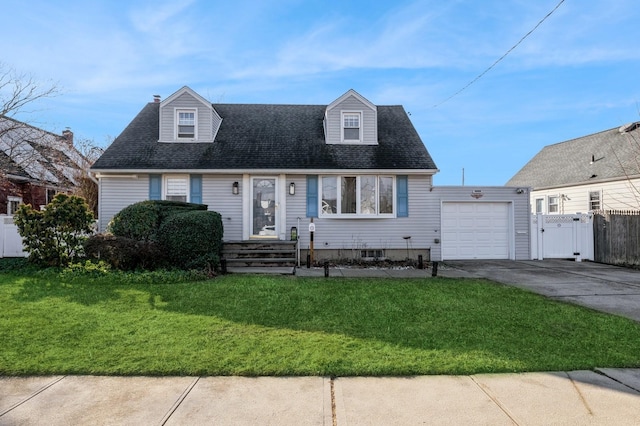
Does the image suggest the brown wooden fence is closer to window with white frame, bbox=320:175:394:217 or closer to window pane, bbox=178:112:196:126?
window with white frame, bbox=320:175:394:217

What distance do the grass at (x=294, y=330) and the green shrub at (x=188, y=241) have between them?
1433 millimetres

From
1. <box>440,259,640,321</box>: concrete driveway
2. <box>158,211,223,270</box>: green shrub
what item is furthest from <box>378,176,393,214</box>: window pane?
<box>158,211,223,270</box>: green shrub

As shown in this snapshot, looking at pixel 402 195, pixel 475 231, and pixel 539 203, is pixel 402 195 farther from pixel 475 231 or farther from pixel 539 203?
pixel 539 203

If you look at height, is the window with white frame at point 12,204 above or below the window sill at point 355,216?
above

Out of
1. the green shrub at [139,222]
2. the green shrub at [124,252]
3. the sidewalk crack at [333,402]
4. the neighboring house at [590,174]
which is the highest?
the neighboring house at [590,174]

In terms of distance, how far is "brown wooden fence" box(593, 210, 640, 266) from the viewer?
1195cm

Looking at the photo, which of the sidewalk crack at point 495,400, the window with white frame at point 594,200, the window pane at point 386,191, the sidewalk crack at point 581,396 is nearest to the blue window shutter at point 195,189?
the window pane at point 386,191

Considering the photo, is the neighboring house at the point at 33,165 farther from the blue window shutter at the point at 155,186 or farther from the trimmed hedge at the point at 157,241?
the trimmed hedge at the point at 157,241

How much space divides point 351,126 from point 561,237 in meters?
8.79

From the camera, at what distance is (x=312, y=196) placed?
40.2ft

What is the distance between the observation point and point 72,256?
9359 mm

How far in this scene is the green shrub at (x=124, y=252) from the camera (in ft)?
28.2

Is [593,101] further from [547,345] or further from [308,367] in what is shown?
[308,367]

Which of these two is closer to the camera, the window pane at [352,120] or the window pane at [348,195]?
the window pane at [348,195]
